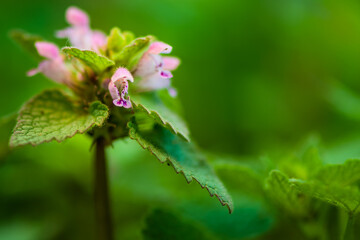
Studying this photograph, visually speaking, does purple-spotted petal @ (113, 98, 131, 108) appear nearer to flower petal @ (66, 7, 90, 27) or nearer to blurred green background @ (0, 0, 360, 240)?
flower petal @ (66, 7, 90, 27)

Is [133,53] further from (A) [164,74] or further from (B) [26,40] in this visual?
(B) [26,40]

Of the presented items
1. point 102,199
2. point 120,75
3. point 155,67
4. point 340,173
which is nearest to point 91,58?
point 120,75

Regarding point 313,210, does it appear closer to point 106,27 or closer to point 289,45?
point 289,45

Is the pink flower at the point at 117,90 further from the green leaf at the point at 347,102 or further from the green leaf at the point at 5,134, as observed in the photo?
the green leaf at the point at 347,102

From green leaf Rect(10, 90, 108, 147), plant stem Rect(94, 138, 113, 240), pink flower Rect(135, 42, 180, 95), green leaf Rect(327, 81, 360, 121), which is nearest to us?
green leaf Rect(10, 90, 108, 147)

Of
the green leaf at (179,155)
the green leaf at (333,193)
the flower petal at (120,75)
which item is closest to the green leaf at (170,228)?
the green leaf at (179,155)

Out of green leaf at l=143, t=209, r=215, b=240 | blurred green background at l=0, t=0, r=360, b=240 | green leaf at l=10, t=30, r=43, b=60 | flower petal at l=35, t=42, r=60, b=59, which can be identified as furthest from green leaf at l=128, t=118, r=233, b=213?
blurred green background at l=0, t=0, r=360, b=240
